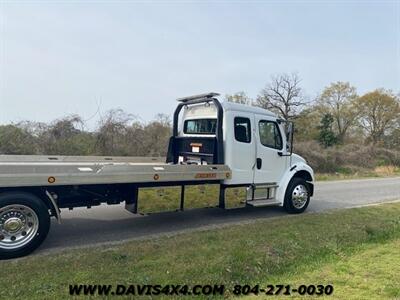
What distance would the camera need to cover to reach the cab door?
770cm

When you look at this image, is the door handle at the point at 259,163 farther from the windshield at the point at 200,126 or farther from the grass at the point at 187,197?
the windshield at the point at 200,126

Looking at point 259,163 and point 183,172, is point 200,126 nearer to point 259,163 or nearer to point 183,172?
point 259,163

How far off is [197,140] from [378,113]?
144 feet

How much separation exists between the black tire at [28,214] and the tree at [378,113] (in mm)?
44026

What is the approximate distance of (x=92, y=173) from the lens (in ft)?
17.8

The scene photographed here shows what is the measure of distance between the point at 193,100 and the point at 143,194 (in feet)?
10.2

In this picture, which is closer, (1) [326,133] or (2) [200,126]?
(2) [200,126]

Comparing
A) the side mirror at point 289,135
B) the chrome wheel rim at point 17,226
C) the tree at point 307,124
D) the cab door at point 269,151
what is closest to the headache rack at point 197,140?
the cab door at point 269,151

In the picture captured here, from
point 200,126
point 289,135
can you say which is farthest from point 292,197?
point 200,126

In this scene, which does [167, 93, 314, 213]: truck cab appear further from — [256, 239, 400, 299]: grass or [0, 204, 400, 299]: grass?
[256, 239, 400, 299]: grass

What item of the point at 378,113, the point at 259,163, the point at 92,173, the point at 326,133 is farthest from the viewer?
the point at 378,113

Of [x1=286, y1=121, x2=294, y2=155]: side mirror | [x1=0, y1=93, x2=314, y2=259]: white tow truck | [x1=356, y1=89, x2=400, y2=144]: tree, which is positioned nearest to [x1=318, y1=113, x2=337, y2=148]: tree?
[x1=356, y1=89, x2=400, y2=144]: tree

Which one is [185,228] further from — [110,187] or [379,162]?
[379,162]

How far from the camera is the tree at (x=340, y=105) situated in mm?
44438
